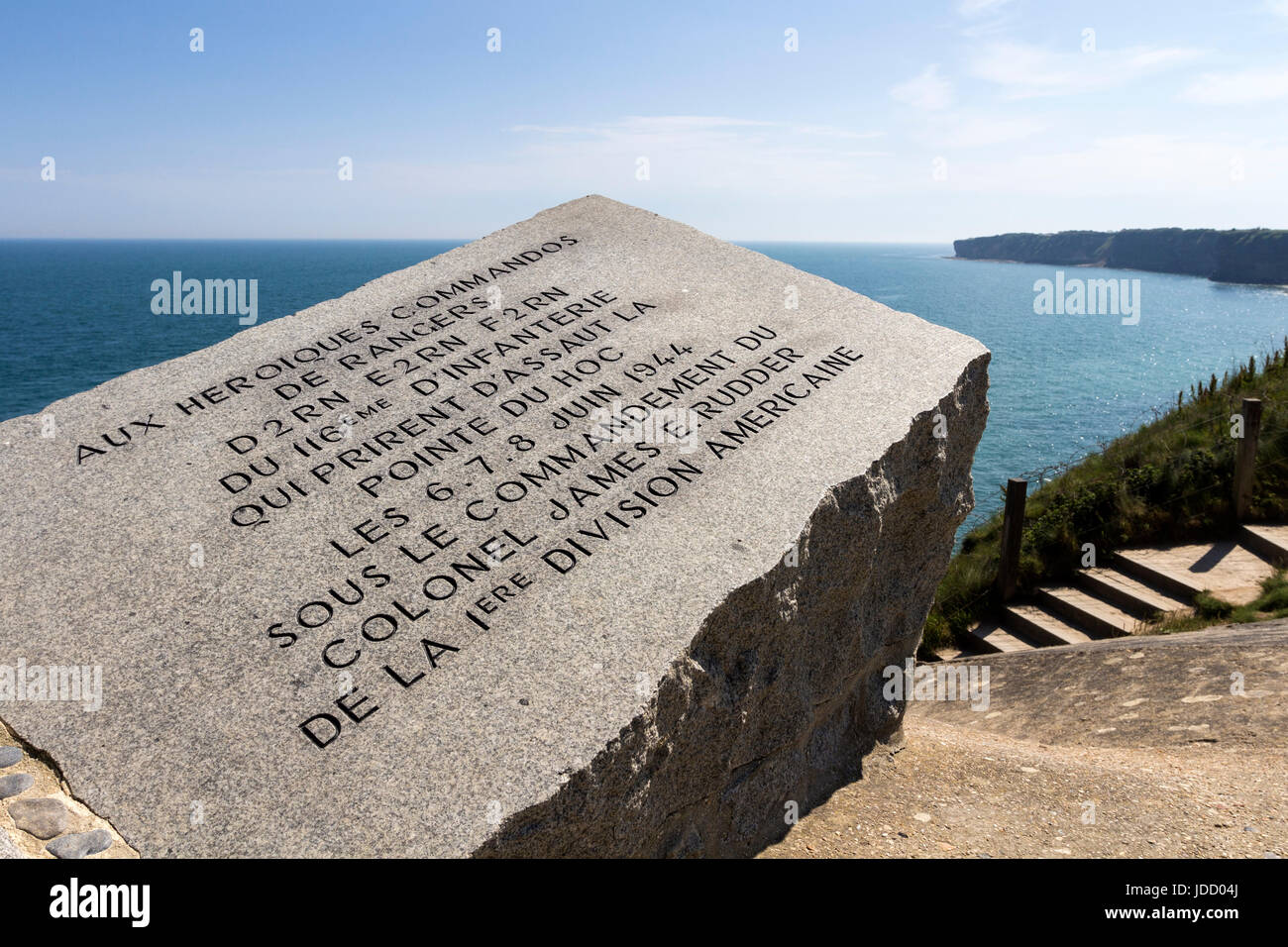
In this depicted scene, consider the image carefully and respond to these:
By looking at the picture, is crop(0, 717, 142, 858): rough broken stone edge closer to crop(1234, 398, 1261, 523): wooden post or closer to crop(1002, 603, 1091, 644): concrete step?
crop(1002, 603, 1091, 644): concrete step

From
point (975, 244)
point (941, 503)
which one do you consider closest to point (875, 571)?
point (941, 503)

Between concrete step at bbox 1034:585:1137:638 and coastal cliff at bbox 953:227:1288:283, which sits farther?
coastal cliff at bbox 953:227:1288:283

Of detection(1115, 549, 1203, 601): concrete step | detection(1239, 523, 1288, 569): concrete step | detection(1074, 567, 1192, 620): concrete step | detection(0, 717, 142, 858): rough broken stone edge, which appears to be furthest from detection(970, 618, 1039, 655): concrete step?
detection(0, 717, 142, 858): rough broken stone edge

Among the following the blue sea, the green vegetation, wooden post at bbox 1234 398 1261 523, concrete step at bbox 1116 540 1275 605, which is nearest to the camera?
concrete step at bbox 1116 540 1275 605

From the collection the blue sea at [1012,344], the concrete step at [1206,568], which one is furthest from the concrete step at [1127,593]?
the blue sea at [1012,344]

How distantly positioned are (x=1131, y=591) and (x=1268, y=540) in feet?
4.72

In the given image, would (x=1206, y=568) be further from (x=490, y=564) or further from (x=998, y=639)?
(x=490, y=564)

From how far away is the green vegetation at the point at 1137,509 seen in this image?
8.52m

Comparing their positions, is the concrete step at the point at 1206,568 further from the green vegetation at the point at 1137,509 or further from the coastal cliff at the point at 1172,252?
the coastal cliff at the point at 1172,252

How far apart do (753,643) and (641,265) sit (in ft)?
11.3

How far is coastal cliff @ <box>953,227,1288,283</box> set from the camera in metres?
80.8

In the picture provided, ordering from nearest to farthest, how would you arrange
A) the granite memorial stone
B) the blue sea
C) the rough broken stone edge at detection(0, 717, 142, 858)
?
the rough broken stone edge at detection(0, 717, 142, 858) < the granite memorial stone < the blue sea

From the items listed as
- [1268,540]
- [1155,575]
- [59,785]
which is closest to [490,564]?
[59,785]

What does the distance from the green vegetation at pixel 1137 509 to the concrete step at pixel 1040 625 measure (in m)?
0.26
